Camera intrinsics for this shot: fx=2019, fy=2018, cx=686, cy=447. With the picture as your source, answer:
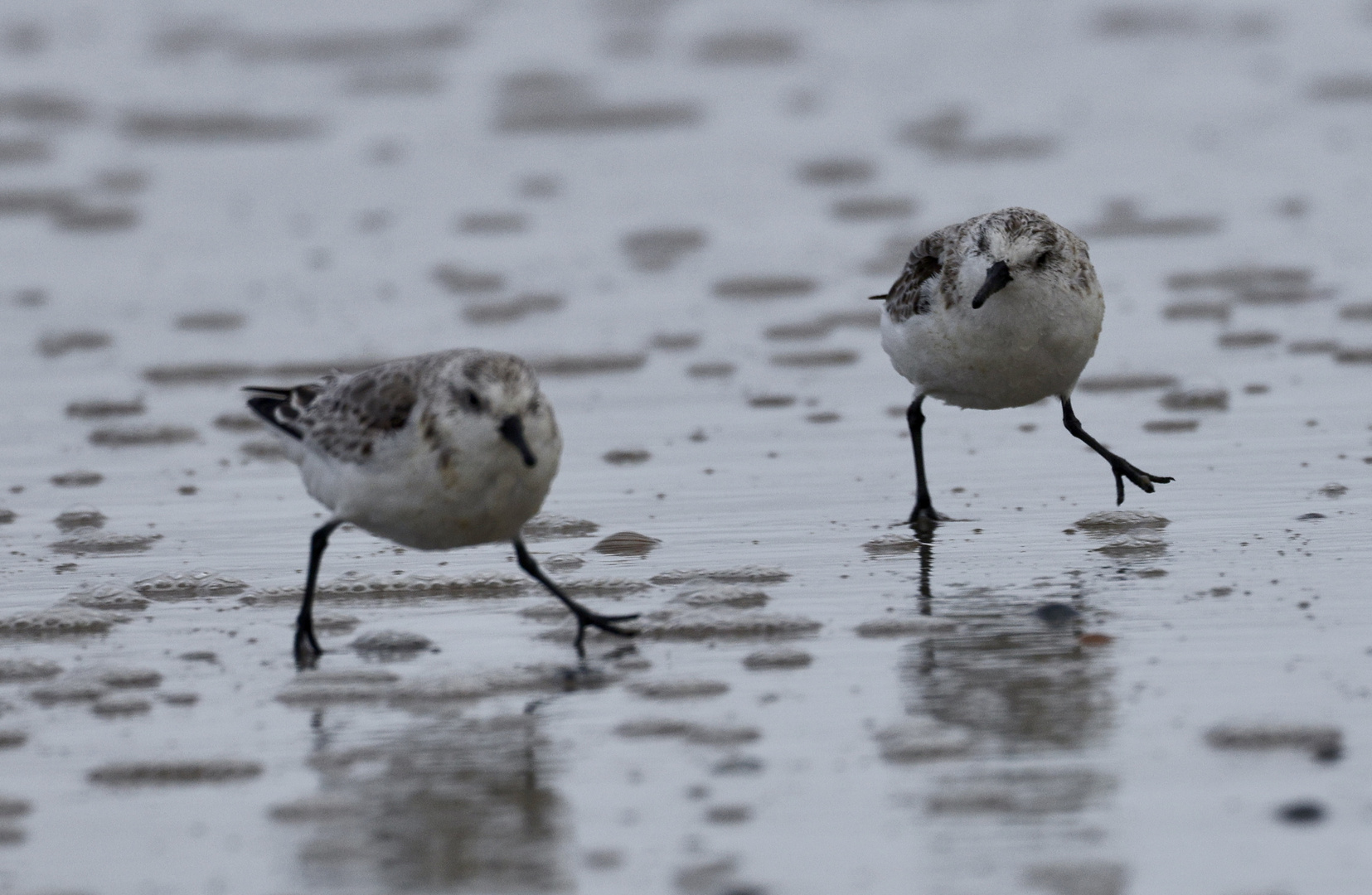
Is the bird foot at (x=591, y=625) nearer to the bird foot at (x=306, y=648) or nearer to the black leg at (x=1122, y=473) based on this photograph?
the bird foot at (x=306, y=648)

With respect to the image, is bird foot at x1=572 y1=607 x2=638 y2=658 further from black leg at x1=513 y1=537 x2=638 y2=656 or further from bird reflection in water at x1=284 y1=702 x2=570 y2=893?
bird reflection in water at x1=284 y1=702 x2=570 y2=893

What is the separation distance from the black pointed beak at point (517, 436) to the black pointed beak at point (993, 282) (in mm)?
2096

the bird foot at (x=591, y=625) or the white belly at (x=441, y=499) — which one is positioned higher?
the white belly at (x=441, y=499)

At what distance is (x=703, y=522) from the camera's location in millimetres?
7371

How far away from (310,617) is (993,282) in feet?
8.44

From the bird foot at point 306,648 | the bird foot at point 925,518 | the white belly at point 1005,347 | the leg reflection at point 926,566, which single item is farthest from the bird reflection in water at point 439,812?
the white belly at point 1005,347

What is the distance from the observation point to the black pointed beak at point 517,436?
5.34m

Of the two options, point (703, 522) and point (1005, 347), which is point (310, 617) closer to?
point (703, 522)

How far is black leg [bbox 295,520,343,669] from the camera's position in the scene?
5.77 metres

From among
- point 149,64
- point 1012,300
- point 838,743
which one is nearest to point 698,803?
point 838,743

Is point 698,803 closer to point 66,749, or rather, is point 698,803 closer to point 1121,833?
point 1121,833

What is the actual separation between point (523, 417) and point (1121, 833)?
6.69 ft

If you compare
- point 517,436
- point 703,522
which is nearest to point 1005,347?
point 703,522

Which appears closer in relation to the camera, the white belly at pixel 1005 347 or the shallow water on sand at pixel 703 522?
the shallow water on sand at pixel 703 522
